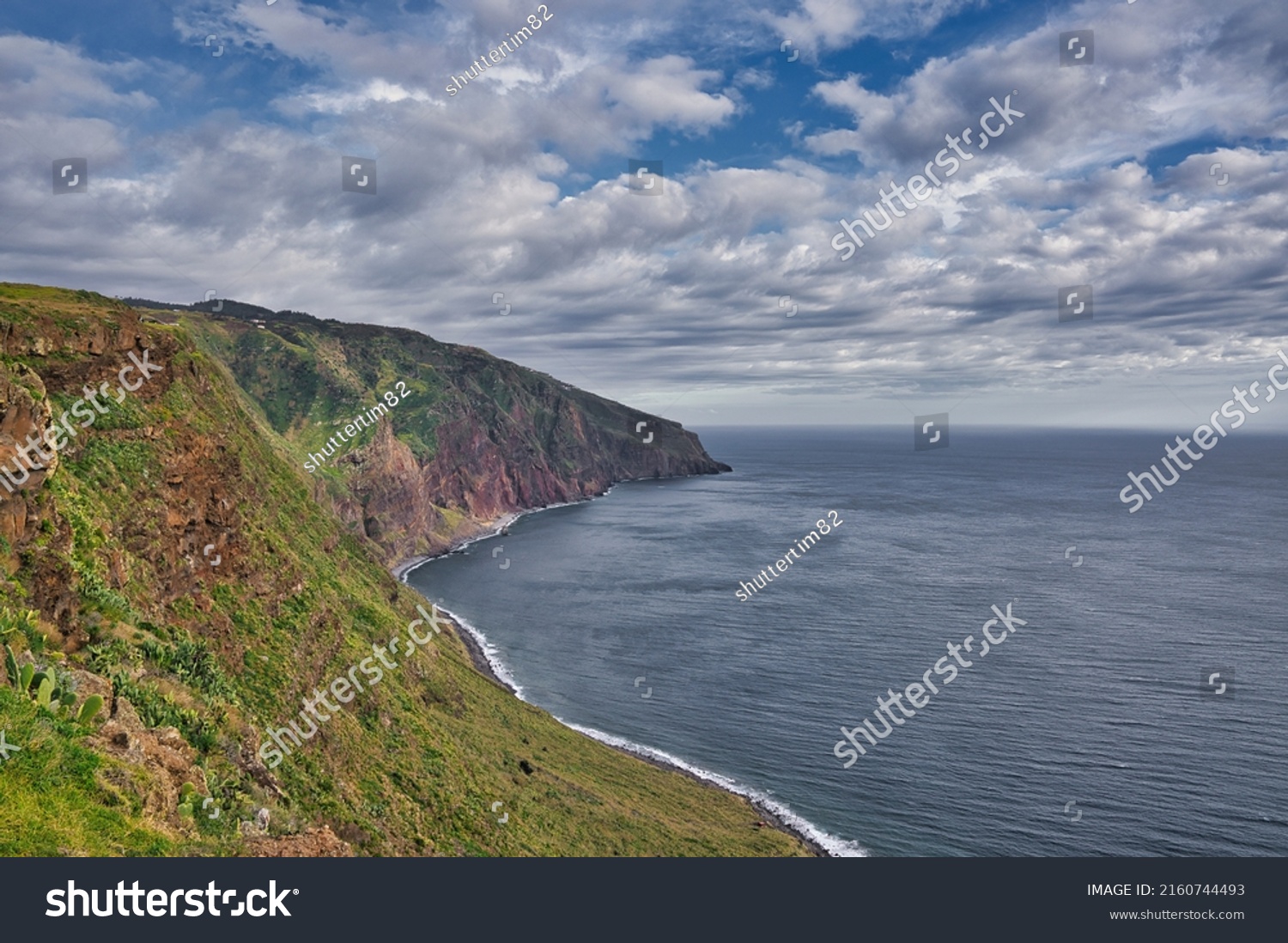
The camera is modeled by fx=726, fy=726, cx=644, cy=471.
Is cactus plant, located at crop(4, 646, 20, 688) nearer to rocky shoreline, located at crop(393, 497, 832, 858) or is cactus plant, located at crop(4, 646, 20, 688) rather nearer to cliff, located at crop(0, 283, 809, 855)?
cliff, located at crop(0, 283, 809, 855)

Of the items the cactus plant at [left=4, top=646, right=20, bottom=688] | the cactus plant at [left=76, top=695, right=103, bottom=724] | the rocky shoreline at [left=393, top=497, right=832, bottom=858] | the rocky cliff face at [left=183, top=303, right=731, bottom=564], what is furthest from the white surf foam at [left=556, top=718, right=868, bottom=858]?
the rocky cliff face at [left=183, top=303, right=731, bottom=564]

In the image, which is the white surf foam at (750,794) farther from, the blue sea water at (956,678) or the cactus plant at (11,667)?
the cactus plant at (11,667)

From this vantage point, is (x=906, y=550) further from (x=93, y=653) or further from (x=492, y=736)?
(x=93, y=653)

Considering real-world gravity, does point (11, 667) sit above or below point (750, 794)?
above

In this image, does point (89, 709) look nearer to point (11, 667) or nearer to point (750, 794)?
point (11, 667)

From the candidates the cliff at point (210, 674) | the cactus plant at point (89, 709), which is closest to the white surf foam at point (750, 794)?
the cliff at point (210, 674)

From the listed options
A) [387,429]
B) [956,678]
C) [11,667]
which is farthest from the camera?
[387,429]

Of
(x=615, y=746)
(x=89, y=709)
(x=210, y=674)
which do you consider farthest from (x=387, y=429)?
(x=89, y=709)
